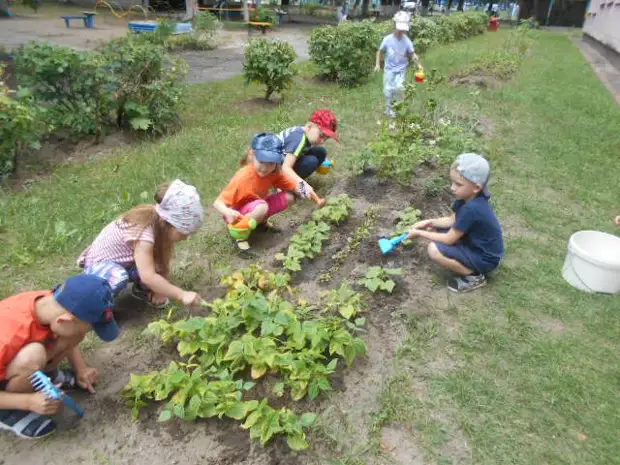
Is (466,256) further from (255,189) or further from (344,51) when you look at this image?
(344,51)

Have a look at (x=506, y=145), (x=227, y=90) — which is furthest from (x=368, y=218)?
(x=227, y=90)

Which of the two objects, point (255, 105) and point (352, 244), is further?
point (255, 105)

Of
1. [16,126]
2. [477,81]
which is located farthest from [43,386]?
[477,81]

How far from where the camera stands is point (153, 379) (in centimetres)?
231

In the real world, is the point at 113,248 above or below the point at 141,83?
below

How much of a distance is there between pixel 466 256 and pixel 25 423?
2727 millimetres

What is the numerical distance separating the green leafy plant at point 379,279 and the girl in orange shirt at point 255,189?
100 cm

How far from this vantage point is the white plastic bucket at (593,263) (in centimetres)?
Result: 323

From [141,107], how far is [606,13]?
22640 mm

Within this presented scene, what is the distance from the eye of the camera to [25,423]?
83.1 inches

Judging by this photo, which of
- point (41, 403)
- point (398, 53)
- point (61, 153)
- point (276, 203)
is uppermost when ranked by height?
point (398, 53)

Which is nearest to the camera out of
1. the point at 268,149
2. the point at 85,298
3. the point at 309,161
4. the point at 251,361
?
the point at 85,298

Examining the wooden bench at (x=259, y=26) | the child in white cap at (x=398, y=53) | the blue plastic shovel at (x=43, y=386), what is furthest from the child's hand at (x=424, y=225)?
the wooden bench at (x=259, y=26)

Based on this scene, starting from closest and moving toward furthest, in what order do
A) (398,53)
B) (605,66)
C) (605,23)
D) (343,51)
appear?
(398,53)
(343,51)
(605,66)
(605,23)
